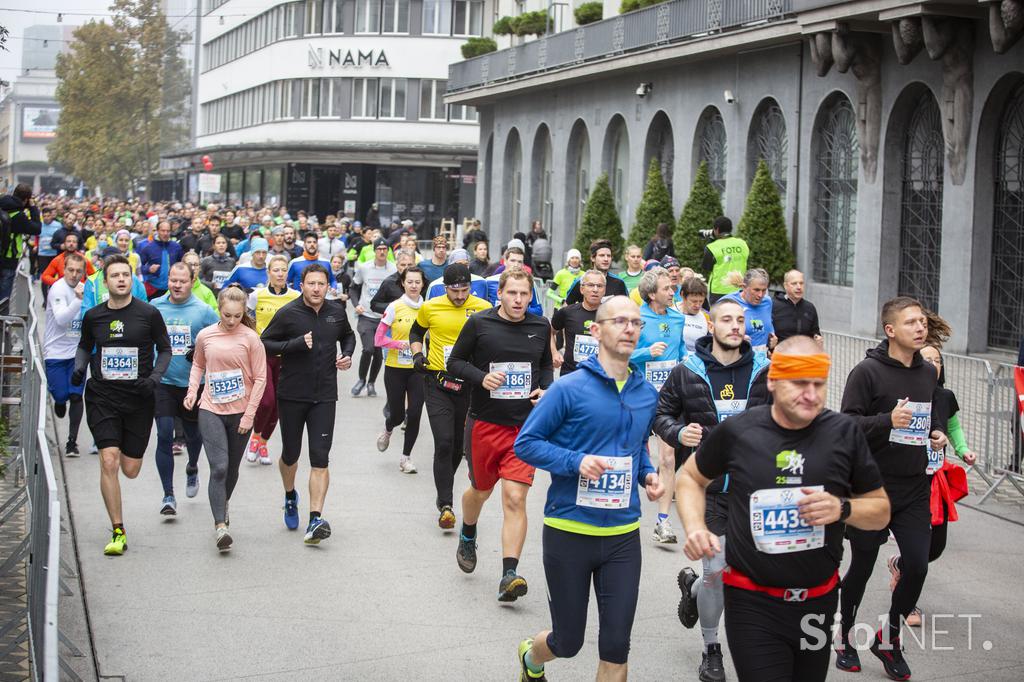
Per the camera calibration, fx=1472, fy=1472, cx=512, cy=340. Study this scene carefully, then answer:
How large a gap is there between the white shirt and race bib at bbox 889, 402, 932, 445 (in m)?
8.54

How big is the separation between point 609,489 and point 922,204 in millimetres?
18126

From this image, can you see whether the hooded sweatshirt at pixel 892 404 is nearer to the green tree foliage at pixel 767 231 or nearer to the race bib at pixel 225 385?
the race bib at pixel 225 385

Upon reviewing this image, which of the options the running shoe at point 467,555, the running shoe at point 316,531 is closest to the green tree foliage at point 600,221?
the running shoe at point 316,531

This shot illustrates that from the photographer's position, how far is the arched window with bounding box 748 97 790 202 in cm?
2776

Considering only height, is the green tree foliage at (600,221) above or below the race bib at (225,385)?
above

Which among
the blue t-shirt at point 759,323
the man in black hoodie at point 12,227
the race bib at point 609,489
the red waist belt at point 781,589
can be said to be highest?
the man in black hoodie at point 12,227

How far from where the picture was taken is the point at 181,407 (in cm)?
1145

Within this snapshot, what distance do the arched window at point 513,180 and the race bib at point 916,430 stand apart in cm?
3822

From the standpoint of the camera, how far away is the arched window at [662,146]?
111ft

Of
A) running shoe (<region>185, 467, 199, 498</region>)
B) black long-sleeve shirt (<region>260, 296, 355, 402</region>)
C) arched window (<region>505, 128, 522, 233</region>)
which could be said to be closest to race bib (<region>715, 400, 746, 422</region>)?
black long-sleeve shirt (<region>260, 296, 355, 402</region>)

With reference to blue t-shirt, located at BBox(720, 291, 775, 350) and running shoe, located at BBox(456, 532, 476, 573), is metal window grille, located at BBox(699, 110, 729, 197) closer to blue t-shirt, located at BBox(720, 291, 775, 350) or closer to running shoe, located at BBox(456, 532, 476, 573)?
blue t-shirt, located at BBox(720, 291, 775, 350)

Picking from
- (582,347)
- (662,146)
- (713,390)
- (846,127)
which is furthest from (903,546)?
(662,146)

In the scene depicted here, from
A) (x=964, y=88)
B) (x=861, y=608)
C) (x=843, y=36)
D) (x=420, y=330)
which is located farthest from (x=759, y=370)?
(x=843, y=36)

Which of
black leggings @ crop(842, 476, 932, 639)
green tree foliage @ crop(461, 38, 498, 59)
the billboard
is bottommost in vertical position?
black leggings @ crop(842, 476, 932, 639)
